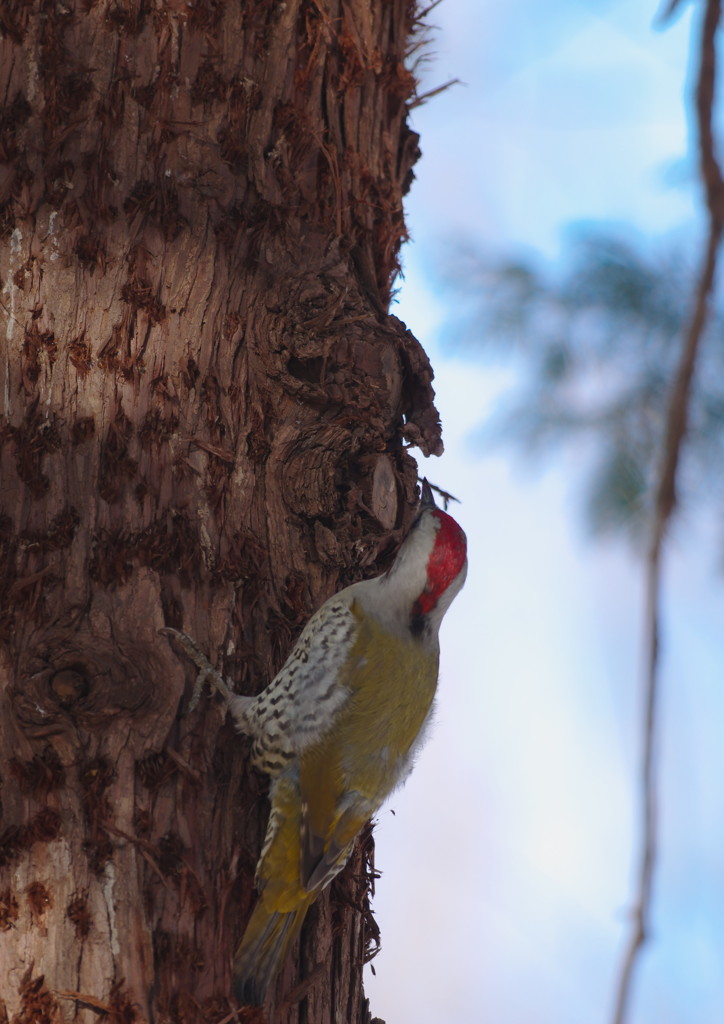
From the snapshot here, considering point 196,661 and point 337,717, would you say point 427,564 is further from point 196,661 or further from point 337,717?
point 196,661

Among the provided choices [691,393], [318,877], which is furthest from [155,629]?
[691,393]

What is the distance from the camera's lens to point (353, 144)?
279cm

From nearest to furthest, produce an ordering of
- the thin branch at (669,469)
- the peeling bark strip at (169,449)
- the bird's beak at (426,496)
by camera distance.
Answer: the thin branch at (669,469) < the peeling bark strip at (169,449) < the bird's beak at (426,496)

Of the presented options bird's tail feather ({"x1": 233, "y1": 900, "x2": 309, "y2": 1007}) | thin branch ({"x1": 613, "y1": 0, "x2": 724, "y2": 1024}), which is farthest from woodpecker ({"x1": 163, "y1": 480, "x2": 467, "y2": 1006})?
thin branch ({"x1": 613, "y1": 0, "x2": 724, "y2": 1024})

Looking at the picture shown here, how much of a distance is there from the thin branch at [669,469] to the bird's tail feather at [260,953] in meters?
1.36

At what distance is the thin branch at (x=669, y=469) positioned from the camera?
3.03 ft

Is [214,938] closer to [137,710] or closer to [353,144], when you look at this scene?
[137,710]

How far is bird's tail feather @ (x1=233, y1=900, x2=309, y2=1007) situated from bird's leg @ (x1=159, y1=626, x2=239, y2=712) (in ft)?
1.55

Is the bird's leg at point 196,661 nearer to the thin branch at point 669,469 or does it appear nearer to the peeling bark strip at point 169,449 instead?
the peeling bark strip at point 169,449

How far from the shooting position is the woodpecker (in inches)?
87.8

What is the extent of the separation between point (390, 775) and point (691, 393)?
6.32 ft

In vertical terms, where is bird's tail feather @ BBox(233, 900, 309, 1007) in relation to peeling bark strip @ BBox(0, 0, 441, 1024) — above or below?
below

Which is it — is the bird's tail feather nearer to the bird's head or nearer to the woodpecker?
the woodpecker

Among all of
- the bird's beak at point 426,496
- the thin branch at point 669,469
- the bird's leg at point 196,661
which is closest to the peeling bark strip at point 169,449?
the bird's leg at point 196,661
